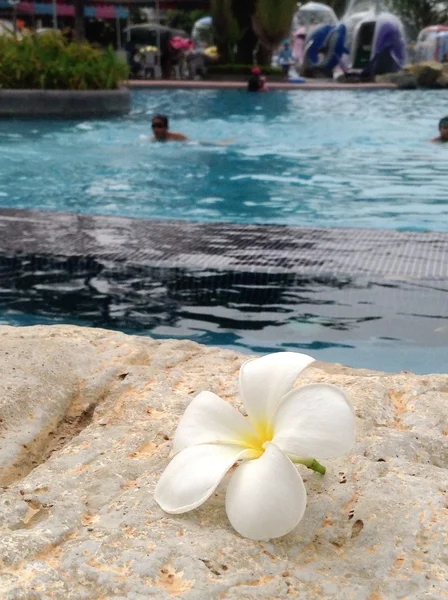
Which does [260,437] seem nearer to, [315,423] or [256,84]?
[315,423]

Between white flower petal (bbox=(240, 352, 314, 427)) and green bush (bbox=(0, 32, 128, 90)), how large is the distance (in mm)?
14117

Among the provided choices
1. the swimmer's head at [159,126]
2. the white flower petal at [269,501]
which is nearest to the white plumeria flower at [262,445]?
the white flower petal at [269,501]

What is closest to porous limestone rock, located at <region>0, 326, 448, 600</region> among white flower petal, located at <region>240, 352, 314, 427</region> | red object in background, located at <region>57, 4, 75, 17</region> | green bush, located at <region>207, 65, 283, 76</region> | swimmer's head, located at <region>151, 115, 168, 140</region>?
white flower petal, located at <region>240, 352, 314, 427</region>

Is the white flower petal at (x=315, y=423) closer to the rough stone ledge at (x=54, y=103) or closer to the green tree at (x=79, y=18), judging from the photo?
the rough stone ledge at (x=54, y=103)

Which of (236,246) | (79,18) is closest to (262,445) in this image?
(236,246)

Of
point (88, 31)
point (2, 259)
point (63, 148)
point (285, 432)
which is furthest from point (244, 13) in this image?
point (285, 432)

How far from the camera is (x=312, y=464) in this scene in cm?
124

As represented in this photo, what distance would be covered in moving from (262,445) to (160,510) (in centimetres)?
18

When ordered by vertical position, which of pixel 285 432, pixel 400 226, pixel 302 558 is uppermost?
pixel 285 432

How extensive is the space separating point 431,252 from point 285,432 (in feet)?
11.7

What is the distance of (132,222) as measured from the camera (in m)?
5.44

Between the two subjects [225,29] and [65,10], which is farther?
[65,10]

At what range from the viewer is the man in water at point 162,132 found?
437 inches

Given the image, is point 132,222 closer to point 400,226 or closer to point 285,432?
point 400,226
